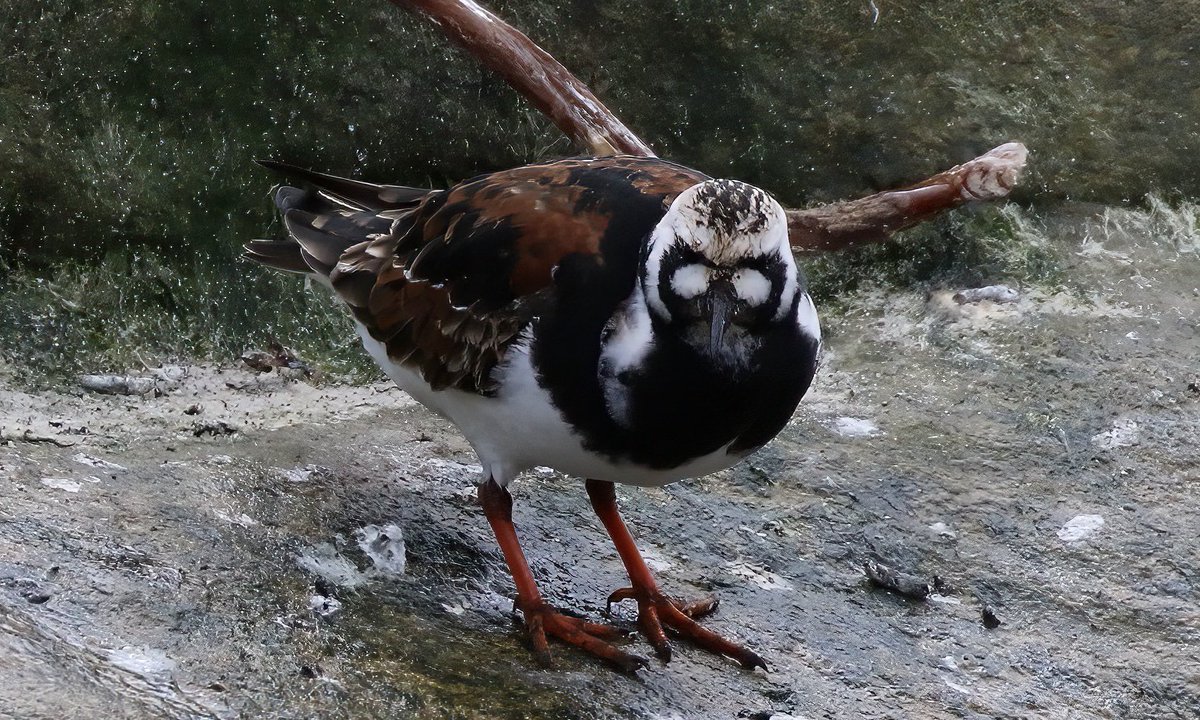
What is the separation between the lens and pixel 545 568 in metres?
3.94

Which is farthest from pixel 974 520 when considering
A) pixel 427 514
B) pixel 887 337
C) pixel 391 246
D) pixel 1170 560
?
pixel 391 246

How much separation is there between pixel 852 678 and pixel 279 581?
158cm

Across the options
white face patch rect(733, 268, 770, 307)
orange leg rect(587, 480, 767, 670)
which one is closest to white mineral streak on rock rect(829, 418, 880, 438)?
orange leg rect(587, 480, 767, 670)

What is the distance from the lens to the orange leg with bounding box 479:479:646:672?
337 cm

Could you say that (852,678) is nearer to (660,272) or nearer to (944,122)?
(660,272)

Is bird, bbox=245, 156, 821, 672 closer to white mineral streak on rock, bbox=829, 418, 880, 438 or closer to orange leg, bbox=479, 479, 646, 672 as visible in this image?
Answer: orange leg, bbox=479, 479, 646, 672

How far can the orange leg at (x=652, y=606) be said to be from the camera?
3.51 metres

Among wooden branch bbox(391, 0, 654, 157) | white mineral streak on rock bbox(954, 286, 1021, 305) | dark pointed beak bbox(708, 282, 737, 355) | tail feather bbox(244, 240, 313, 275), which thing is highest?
wooden branch bbox(391, 0, 654, 157)

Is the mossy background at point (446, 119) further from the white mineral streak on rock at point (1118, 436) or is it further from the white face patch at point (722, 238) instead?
the white face patch at point (722, 238)

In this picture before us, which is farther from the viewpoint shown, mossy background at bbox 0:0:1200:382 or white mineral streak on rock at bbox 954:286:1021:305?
white mineral streak on rock at bbox 954:286:1021:305

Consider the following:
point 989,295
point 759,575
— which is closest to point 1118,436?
point 989,295

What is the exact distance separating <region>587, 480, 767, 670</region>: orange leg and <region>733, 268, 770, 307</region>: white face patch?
1.09 m

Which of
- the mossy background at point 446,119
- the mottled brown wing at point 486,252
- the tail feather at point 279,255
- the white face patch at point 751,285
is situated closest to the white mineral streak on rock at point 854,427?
the mossy background at point 446,119

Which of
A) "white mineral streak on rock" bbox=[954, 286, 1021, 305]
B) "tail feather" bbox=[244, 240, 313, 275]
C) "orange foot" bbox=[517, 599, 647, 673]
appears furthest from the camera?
"white mineral streak on rock" bbox=[954, 286, 1021, 305]
